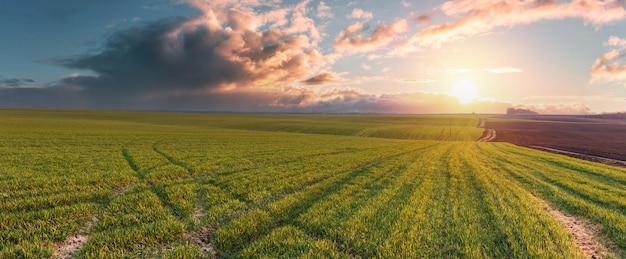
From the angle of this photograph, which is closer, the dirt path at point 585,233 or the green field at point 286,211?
the green field at point 286,211

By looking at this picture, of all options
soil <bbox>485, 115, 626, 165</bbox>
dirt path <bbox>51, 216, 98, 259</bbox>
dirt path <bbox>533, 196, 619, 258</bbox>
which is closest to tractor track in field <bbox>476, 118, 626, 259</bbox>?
dirt path <bbox>533, 196, 619, 258</bbox>

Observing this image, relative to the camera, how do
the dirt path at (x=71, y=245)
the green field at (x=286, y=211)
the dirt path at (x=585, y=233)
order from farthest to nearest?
1. the dirt path at (x=585, y=233)
2. the green field at (x=286, y=211)
3. the dirt path at (x=71, y=245)

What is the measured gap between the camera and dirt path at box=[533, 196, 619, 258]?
855 centimetres

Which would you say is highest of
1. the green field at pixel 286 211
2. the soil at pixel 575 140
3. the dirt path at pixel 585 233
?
the green field at pixel 286 211

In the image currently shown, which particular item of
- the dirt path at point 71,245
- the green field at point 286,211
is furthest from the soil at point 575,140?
the dirt path at point 71,245

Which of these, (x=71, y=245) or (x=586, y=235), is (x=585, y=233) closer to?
(x=586, y=235)

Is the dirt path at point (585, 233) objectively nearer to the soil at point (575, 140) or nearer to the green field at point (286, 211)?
the green field at point (286, 211)

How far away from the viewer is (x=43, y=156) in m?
21.4

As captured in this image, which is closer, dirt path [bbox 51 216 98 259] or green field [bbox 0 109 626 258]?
dirt path [bbox 51 216 98 259]

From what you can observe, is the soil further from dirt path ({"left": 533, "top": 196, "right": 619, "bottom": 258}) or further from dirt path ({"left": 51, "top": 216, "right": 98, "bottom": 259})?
dirt path ({"left": 51, "top": 216, "right": 98, "bottom": 259})

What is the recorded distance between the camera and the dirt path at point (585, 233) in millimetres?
8547

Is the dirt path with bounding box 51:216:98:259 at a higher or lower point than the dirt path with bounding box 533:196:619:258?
higher

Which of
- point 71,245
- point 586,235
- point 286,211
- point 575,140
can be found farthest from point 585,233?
point 575,140

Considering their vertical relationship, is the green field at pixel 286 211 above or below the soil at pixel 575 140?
above
